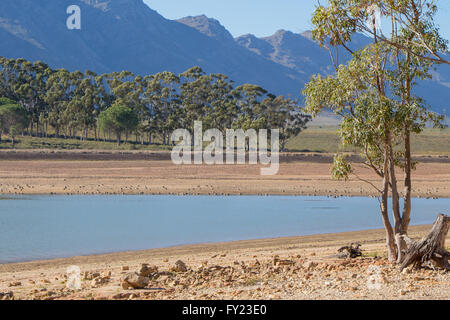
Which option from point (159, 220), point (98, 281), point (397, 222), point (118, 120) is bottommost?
point (159, 220)

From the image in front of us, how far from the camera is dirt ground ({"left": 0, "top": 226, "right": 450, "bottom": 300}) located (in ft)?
37.7

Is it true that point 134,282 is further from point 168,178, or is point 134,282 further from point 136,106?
point 136,106

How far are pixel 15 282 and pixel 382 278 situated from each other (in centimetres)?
768

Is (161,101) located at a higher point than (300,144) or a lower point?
higher

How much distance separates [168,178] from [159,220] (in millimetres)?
21358

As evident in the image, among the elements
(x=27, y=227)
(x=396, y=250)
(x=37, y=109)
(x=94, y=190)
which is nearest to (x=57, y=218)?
(x=27, y=227)

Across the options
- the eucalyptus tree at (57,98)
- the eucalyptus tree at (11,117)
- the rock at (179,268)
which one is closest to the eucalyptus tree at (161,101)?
the eucalyptus tree at (57,98)

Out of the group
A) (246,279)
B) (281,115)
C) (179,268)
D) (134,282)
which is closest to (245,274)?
(246,279)

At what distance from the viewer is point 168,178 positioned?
172 feet

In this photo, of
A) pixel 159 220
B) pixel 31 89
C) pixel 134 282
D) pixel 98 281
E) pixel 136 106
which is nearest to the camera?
pixel 134 282

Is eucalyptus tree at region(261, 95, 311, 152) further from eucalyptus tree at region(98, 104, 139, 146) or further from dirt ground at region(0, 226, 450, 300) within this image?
dirt ground at region(0, 226, 450, 300)

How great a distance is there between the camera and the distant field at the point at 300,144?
283ft

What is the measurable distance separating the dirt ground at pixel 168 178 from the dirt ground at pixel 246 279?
89.2ft
